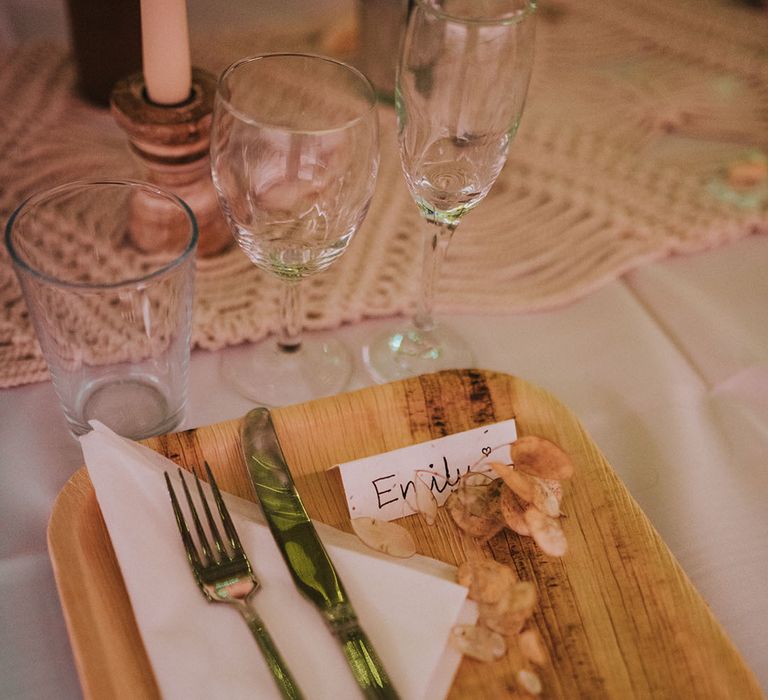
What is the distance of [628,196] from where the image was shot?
749mm

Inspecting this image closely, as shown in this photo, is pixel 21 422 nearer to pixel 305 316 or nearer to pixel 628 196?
pixel 305 316

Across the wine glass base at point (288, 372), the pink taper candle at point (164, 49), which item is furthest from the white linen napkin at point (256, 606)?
the pink taper candle at point (164, 49)

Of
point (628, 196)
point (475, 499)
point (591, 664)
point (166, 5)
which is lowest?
point (591, 664)

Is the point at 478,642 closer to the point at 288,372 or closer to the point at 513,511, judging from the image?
the point at 513,511

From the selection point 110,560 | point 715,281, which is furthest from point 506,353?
point 110,560

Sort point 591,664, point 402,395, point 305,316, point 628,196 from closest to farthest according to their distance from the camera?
point 591,664 < point 402,395 < point 305,316 < point 628,196

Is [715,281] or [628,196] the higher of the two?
[628,196]

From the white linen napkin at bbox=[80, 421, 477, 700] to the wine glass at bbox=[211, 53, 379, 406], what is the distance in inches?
5.8

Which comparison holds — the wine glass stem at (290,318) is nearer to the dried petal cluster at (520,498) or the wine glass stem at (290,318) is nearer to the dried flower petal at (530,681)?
the dried petal cluster at (520,498)

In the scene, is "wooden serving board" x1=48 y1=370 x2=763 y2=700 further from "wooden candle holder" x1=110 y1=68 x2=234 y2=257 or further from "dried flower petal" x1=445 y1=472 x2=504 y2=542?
"wooden candle holder" x1=110 y1=68 x2=234 y2=257

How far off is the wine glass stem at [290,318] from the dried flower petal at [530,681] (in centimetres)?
29

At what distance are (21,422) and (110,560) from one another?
163 millimetres

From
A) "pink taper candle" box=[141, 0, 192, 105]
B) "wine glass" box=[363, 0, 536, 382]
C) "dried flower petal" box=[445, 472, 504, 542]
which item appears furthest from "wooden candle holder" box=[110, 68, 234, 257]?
"dried flower petal" box=[445, 472, 504, 542]

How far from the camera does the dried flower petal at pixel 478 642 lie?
1.27 feet
